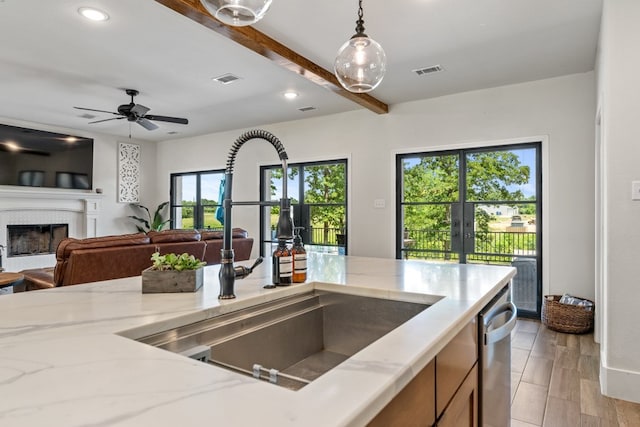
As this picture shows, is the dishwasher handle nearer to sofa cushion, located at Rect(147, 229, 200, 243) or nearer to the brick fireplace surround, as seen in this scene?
sofa cushion, located at Rect(147, 229, 200, 243)

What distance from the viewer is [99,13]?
9.62ft

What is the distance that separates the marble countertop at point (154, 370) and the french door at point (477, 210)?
3595 millimetres

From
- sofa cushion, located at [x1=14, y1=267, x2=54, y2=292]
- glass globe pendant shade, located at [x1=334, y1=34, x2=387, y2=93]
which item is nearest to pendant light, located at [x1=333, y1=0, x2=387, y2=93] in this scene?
glass globe pendant shade, located at [x1=334, y1=34, x2=387, y2=93]

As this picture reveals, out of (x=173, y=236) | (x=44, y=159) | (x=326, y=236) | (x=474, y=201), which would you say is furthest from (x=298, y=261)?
(x=44, y=159)

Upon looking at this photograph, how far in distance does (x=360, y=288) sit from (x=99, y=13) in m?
2.97

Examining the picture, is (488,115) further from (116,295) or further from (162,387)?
(162,387)

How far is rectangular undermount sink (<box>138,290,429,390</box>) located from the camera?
3.44 ft

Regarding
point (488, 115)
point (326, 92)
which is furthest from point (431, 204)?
point (326, 92)

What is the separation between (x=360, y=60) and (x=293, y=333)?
147 cm

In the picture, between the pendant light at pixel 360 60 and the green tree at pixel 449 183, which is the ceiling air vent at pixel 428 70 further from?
the pendant light at pixel 360 60

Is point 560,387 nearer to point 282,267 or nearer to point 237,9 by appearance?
point 282,267

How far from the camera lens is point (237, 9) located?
1530 millimetres

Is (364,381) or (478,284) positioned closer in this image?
(364,381)

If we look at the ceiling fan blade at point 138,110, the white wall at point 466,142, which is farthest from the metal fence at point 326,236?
the ceiling fan blade at point 138,110
